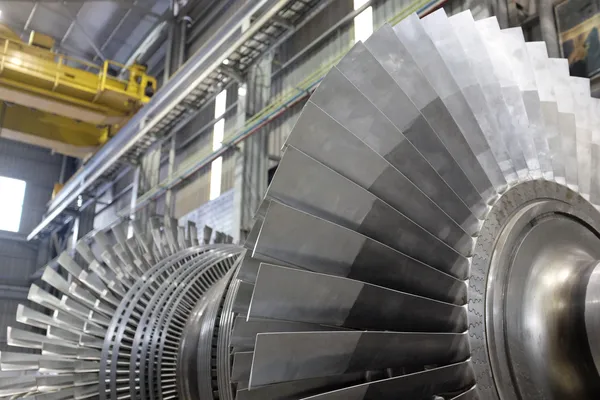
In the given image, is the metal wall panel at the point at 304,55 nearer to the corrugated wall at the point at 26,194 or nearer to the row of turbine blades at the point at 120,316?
the row of turbine blades at the point at 120,316

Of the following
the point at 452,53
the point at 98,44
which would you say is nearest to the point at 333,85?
the point at 452,53

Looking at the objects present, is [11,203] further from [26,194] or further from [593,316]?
[593,316]

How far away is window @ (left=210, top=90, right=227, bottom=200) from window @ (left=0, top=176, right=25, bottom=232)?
9.54 metres

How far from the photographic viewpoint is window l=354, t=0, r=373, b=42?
685cm

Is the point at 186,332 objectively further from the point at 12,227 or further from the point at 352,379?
the point at 12,227

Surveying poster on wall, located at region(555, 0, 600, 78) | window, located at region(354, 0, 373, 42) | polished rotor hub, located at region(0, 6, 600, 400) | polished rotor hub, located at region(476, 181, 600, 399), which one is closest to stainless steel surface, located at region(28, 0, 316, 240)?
window, located at region(354, 0, 373, 42)

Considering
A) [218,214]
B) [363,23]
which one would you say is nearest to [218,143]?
[218,214]

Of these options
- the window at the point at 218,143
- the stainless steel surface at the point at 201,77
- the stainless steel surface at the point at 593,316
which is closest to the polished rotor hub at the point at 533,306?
the stainless steel surface at the point at 593,316

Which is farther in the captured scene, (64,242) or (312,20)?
(64,242)

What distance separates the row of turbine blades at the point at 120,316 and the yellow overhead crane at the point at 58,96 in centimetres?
588

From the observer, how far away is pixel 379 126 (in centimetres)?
135

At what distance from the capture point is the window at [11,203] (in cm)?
1579

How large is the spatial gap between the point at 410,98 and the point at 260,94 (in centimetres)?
723

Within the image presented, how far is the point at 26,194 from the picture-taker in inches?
640
